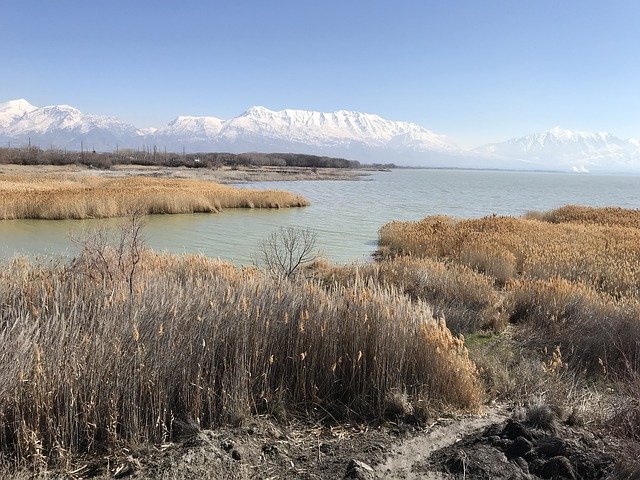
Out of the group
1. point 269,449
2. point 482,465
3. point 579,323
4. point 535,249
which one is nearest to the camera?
point 482,465

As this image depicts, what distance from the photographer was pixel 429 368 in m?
4.55

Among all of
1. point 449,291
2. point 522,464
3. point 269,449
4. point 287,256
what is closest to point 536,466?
point 522,464

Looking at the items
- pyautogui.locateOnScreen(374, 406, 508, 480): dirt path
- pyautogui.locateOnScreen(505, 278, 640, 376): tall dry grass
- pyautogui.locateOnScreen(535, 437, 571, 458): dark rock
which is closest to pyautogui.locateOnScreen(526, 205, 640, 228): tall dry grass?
pyautogui.locateOnScreen(505, 278, 640, 376): tall dry grass

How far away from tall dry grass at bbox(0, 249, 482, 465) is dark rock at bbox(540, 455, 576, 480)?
1145 mm

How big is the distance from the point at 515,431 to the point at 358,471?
1.27m

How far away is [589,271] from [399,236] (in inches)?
302

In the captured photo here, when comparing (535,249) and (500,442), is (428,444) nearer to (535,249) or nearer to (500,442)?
(500,442)

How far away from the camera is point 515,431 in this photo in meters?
3.69

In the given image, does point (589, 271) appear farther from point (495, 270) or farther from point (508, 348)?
point (508, 348)

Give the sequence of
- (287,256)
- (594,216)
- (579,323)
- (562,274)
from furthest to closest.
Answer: (594,216) → (287,256) → (562,274) → (579,323)

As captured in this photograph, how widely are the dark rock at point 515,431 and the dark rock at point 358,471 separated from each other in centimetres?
110

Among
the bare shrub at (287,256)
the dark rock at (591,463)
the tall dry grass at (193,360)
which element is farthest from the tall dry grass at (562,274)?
the bare shrub at (287,256)

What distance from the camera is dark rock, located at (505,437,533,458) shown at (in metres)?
3.48

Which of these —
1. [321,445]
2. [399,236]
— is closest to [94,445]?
[321,445]
